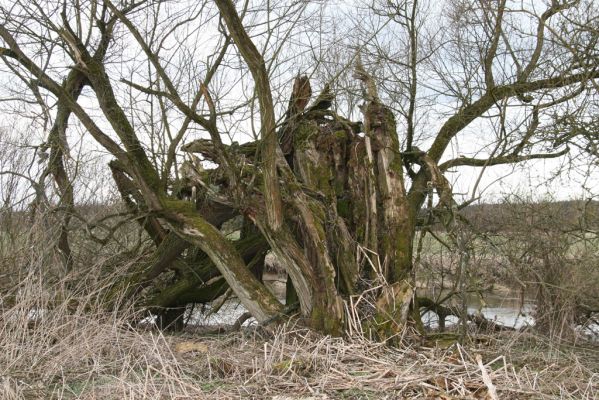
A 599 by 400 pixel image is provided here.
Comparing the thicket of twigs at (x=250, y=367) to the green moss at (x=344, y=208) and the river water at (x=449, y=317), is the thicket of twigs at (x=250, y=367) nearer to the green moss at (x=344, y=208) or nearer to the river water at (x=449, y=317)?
the green moss at (x=344, y=208)

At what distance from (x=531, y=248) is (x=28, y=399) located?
20.6 feet

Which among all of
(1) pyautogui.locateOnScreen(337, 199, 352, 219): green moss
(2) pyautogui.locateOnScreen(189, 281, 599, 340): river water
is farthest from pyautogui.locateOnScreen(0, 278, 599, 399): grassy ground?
(2) pyautogui.locateOnScreen(189, 281, 599, 340): river water

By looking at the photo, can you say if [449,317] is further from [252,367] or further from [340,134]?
[252,367]

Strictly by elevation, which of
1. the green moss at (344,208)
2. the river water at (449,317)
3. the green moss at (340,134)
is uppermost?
the green moss at (340,134)

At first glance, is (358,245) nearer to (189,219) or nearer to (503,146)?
(189,219)

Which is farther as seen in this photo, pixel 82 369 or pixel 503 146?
pixel 503 146

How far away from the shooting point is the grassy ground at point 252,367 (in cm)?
464

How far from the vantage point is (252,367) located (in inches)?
204

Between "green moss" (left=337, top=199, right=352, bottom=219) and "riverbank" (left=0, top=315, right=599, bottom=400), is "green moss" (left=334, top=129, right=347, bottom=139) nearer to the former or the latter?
"green moss" (left=337, top=199, right=352, bottom=219)

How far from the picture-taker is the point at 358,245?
6.80m

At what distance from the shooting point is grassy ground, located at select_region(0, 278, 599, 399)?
4.64 meters

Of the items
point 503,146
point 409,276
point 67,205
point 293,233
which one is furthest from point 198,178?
point 503,146

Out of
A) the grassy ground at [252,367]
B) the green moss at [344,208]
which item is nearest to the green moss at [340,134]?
the green moss at [344,208]

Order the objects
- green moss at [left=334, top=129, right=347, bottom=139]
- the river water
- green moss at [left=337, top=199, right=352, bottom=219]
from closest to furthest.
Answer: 1. green moss at [left=337, top=199, right=352, bottom=219]
2. green moss at [left=334, top=129, right=347, bottom=139]
3. the river water
